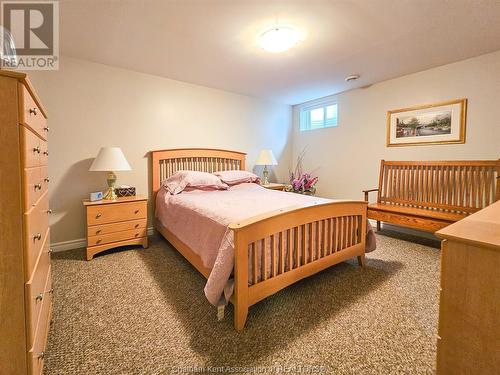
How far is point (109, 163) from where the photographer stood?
255 centimetres

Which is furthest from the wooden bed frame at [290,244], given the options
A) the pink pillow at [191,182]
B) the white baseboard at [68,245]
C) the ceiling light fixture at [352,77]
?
the ceiling light fixture at [352,77]

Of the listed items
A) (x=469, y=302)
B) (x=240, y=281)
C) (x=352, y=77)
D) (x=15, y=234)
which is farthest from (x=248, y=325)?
(x=352, y=77)

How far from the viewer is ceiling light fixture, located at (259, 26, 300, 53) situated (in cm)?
204

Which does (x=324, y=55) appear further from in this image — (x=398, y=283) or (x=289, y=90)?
(x=398, y=283)

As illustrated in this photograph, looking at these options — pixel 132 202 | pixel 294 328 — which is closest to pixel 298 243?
pixel 294 328

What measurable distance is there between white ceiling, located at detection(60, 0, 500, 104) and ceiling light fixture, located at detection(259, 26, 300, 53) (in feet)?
0.24

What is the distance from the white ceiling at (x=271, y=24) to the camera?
1.79 meters

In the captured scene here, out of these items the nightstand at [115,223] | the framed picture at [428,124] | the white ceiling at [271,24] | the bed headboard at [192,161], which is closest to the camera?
the white ceiling at [271,24]

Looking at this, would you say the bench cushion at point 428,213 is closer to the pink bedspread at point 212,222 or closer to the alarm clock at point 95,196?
the pink bedspread at point 212,222

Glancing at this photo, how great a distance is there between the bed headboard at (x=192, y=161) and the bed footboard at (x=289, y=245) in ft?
7.10

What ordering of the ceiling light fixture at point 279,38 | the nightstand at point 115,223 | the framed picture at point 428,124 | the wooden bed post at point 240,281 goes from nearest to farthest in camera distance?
the wooden bed post at point 240,281 → the ceiling light fixture at point 279,38 → the nightstand at point 115,223 → the framed picture at point 428,124

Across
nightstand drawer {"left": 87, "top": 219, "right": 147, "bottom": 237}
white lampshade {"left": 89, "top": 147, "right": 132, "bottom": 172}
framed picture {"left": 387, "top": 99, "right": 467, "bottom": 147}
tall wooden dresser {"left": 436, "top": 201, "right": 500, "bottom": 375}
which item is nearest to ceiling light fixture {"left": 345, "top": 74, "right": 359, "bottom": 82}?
framed picture {"left": 387, "top": 99, "right": 467, "bottom": 147}

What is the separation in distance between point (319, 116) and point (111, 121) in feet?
11.3

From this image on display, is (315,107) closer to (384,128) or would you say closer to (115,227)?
(384,128)
